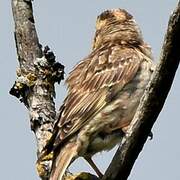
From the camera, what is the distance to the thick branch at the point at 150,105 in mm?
4613

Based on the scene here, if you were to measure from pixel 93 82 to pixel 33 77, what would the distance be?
817 mm

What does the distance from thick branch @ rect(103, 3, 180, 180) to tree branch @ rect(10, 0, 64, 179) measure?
107 centimetres

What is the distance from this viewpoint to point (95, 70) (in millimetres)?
7324

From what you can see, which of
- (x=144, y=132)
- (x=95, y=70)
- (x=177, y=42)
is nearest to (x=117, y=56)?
(x=95, y=70)

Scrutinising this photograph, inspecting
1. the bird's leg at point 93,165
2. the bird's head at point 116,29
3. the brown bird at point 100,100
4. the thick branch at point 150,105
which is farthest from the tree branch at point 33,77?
the bird's head at point 116,29

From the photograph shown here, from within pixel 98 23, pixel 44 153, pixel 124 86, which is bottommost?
pixel 44 153

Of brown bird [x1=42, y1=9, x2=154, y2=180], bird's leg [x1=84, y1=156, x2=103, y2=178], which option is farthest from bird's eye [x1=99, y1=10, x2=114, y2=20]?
bird's leg [x1=84, y1=156, x2=103, y2=178]

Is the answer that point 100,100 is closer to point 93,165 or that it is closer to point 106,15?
point 93,165

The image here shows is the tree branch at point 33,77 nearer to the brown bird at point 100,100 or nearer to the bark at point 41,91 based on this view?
A: the bark at point 41,91

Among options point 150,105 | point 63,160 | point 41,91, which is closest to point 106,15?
point 41,91

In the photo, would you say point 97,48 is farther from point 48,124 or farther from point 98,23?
point 48,124

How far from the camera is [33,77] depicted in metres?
6.57

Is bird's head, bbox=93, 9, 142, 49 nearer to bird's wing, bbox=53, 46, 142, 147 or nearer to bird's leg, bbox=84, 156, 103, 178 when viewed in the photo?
bird's wing, bbox=53, 46, 142, 147

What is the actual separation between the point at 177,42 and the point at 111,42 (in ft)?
11.1
